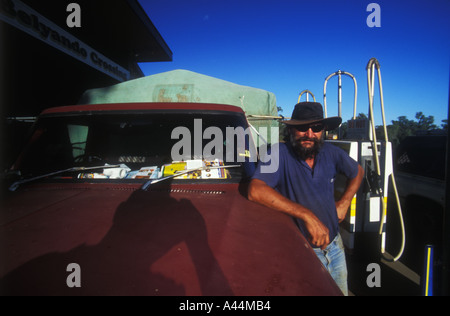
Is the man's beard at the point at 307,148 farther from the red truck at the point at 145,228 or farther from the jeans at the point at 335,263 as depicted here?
the jeans at the point at 335,263

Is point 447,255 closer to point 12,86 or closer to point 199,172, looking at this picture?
point 199,172

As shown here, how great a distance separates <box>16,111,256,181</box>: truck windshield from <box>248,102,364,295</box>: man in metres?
0.29

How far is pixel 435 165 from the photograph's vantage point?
12.3ft

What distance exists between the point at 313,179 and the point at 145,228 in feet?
4.31

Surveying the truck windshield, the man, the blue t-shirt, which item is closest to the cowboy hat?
the man

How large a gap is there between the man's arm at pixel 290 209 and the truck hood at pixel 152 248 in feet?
0.23

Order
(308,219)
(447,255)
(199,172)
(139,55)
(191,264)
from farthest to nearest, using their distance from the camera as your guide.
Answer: (139,55)
(199,172)
(308,219)
(447,255)
(191,264)

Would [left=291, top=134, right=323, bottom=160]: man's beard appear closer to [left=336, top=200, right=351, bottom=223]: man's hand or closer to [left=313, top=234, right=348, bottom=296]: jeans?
[left=336, top=200, right=351, bottom=223]: man's hand

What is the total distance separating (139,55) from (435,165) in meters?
12.9

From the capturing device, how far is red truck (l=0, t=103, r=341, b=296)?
85cm

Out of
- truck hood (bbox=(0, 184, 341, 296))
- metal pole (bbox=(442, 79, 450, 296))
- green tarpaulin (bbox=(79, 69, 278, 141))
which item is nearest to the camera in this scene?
truck hood (bbox=(0, 184, 341, 296))

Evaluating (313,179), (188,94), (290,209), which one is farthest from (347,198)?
(188,94)

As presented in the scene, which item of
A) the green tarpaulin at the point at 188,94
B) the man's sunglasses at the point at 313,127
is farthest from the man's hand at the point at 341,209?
the green tarpaulin at the point at 188,94
